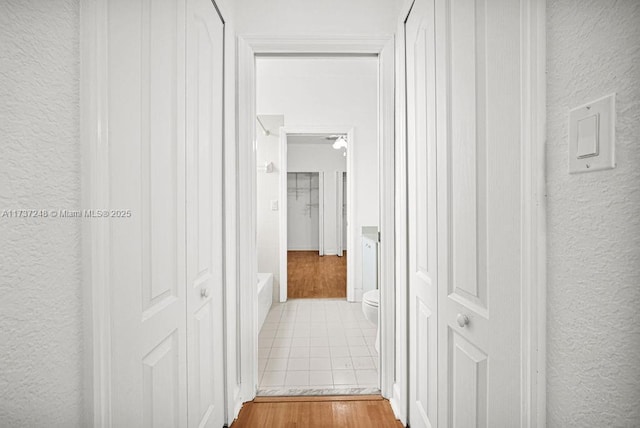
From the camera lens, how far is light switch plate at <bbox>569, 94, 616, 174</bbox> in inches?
20.1

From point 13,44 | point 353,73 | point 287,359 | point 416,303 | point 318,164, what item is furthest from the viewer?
point 318,164

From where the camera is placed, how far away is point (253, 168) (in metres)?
1.84

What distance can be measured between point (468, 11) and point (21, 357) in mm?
1361

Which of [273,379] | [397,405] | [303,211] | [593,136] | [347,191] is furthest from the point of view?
[303,211]

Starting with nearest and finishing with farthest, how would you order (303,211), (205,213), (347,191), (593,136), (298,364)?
1. (593,136)
2. (205,213)
3. (298,364)
4. (347,191)
5. (303,211)

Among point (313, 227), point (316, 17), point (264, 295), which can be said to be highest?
point (316, 17)

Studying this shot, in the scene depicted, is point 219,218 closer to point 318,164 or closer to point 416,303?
point 416,303

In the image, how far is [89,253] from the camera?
0.67 meters

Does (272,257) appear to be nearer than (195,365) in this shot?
No

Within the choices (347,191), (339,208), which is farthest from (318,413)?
(339,208)

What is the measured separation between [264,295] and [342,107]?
235 centimetres

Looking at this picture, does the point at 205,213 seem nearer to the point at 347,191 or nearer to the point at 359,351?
the point at 359,351

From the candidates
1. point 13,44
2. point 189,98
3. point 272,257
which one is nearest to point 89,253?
point 13,44

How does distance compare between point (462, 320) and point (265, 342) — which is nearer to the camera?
point (462, 320)
